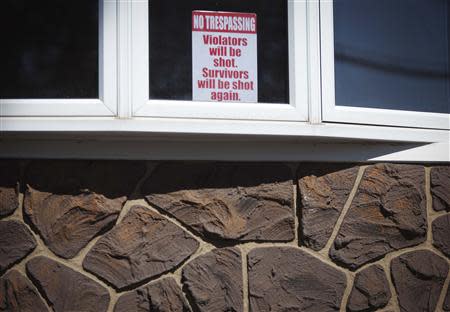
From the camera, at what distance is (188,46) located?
3281 mm

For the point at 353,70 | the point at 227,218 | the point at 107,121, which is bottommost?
the point at 227,218

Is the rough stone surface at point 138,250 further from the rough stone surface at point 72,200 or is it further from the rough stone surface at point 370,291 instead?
the rough stone surface at point 370,291

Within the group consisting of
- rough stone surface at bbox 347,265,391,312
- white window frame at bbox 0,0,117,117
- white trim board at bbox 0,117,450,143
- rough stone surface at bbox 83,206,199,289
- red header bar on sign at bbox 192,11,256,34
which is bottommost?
rough stone surface at bbox 347,265,391,312

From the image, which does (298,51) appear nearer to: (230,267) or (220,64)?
(220,64)

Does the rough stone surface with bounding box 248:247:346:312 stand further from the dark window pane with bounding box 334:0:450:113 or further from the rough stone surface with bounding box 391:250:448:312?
the dark window pane with bounding box 334:0:450:113

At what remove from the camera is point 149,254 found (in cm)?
316

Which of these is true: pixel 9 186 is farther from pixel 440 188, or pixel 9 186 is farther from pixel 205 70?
pixel 440 188

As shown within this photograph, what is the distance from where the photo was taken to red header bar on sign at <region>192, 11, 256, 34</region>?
3.30 meters

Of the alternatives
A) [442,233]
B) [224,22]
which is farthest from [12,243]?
[442,233]

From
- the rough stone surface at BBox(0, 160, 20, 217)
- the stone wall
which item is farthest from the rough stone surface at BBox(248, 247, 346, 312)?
the rough stone surface at BBox(0, 160, 20, 217)

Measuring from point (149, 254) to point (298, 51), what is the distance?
1123 millimetres

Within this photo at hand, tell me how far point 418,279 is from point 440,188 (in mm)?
454

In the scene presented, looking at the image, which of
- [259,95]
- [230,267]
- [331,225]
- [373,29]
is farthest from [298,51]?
[230,267]

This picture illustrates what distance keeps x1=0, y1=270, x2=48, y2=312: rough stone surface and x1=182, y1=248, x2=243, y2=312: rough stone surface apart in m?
0.62
